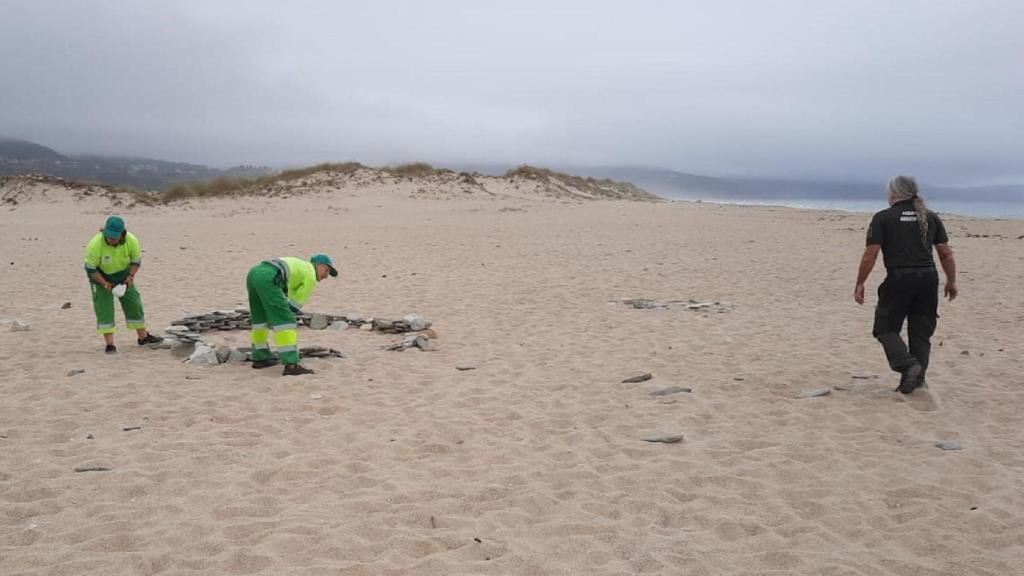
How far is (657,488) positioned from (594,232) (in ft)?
66.3

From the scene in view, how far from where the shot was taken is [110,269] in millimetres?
7773

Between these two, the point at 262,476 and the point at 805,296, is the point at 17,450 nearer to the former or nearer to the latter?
the point at 262,476

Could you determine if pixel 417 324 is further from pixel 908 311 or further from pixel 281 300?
pixel 908 311

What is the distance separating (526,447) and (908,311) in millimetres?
3615

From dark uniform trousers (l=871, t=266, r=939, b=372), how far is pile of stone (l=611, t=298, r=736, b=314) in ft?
14.0

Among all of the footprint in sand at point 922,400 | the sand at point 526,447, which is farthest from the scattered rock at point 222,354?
the footprint in sand at point 922,400

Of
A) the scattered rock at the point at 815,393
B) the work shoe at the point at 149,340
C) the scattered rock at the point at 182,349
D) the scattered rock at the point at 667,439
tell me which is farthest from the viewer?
the work shoe at the point at 149,340

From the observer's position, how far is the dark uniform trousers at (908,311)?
20.0ft

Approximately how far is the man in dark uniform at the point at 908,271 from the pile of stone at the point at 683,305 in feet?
14.0

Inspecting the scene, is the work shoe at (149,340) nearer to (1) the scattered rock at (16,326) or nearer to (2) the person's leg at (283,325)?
(1) the scattered rock at (16,326)

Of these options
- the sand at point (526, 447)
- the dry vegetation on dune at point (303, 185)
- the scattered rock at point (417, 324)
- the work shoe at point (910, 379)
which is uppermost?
the dry vegetation on dune at point (303, 185)

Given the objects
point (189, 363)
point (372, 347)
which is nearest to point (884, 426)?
point (372, 347)

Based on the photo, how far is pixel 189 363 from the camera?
7367 mm

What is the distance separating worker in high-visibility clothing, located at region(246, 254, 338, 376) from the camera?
22.7 feet
